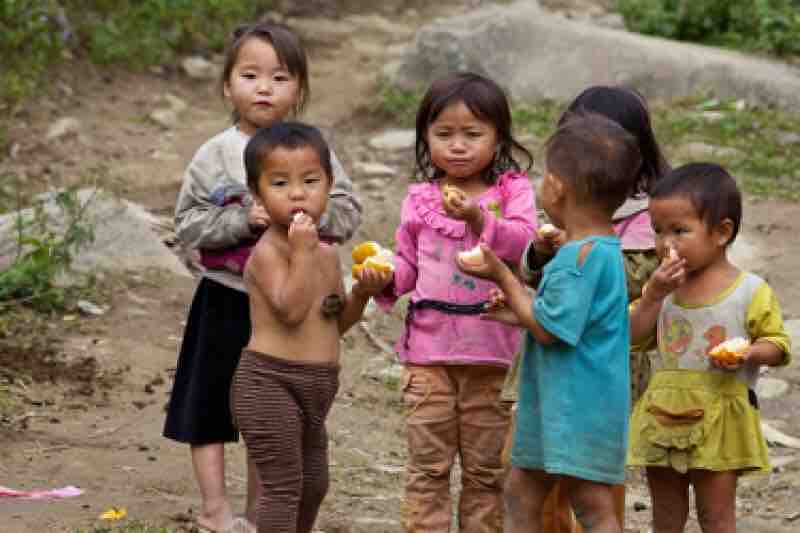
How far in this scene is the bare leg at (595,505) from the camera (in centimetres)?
393

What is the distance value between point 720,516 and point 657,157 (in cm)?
106

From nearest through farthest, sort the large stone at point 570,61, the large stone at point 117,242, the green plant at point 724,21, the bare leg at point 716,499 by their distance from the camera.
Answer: the bare leg at point 716,499, the large stone at point 117,242, the large stone at point 570,61, the green plant at point 724,21

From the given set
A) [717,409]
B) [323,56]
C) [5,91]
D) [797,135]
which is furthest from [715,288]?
[323,56]

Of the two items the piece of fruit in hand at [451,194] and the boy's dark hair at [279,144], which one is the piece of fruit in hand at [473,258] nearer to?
the piece of fruit in hand at [451,194]

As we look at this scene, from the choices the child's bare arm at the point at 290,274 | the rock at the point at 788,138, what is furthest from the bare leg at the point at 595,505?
the rock at the point at 788,138

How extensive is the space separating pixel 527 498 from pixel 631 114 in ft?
3.79

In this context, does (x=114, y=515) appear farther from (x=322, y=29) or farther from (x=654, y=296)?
(x=322, y=29)

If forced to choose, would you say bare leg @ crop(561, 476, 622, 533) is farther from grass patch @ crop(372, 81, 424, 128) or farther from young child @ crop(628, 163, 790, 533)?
grass patch @ crop(372, 81, 424, 128)

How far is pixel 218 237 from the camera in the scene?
14.9 ft

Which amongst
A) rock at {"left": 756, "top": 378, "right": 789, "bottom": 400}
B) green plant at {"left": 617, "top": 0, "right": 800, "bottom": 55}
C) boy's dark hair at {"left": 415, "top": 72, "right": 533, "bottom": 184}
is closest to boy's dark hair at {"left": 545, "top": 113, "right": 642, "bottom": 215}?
boy's dark hair at {"left": 415, "top": 72, "right": 533, "bottom": 184}

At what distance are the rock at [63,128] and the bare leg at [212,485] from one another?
220 inches

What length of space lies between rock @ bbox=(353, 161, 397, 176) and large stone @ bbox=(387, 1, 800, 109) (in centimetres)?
144

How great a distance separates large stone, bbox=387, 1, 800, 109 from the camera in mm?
10609

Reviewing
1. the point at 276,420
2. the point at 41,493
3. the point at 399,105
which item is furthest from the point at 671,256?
the point at 399,105
